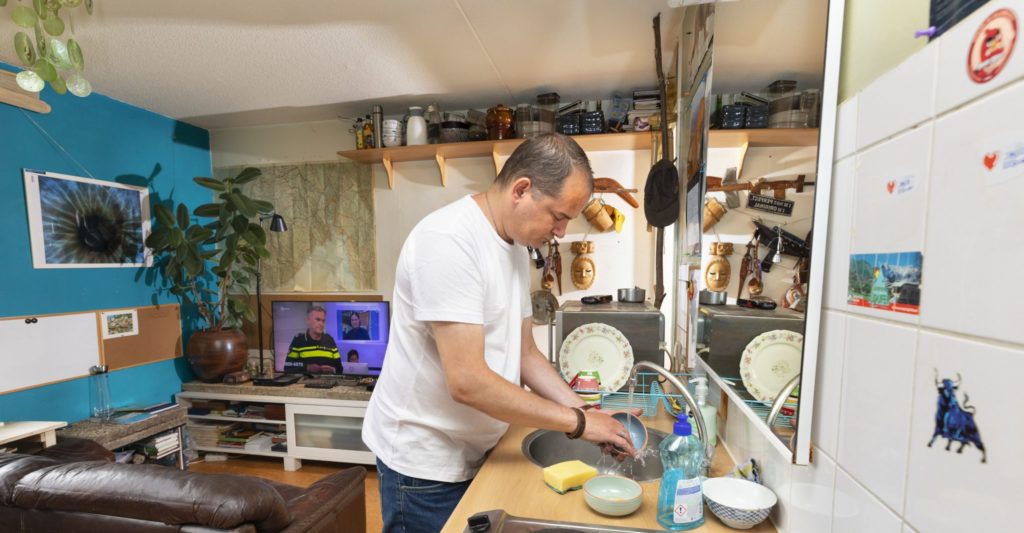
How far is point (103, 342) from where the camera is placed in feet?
8.71

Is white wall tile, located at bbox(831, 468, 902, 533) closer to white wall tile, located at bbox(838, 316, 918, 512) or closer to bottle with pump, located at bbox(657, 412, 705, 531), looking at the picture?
Answer: white wall tile, located at bbox(838, 316, 918, 512)

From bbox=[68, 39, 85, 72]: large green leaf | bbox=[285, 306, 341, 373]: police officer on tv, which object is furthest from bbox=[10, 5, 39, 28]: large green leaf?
bbox=[285, 306, 341, 373]: police officer on tv

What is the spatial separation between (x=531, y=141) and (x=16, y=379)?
116 inches

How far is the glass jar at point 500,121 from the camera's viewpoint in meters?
2.73

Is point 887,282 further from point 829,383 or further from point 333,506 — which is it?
point 333,506

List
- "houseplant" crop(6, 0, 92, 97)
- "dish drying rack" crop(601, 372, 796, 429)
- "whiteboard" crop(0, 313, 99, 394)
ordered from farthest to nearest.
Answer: "whiteboard" crop(0, 313, 99, 394) → "houseplant" crop(6, 0, 92, 97) → "dish drying rack" crop(601, 372, 796, 429)

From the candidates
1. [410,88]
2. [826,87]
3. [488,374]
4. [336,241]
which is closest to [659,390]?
[488,374]

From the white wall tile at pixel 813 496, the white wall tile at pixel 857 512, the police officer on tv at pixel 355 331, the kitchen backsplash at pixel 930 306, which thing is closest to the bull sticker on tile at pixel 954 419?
the kitchen backsplash at pixel 930 306

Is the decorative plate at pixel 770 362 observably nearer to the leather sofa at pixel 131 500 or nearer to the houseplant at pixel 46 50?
the leather sofa at pixel 131 500

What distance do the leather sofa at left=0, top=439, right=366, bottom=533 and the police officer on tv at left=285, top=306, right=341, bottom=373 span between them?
1731 mm

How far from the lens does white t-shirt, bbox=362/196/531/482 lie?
101 cm

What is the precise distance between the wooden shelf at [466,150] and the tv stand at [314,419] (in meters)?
1.48

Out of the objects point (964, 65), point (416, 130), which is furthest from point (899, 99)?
point (416, 130)

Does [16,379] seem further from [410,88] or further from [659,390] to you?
[659,390]
